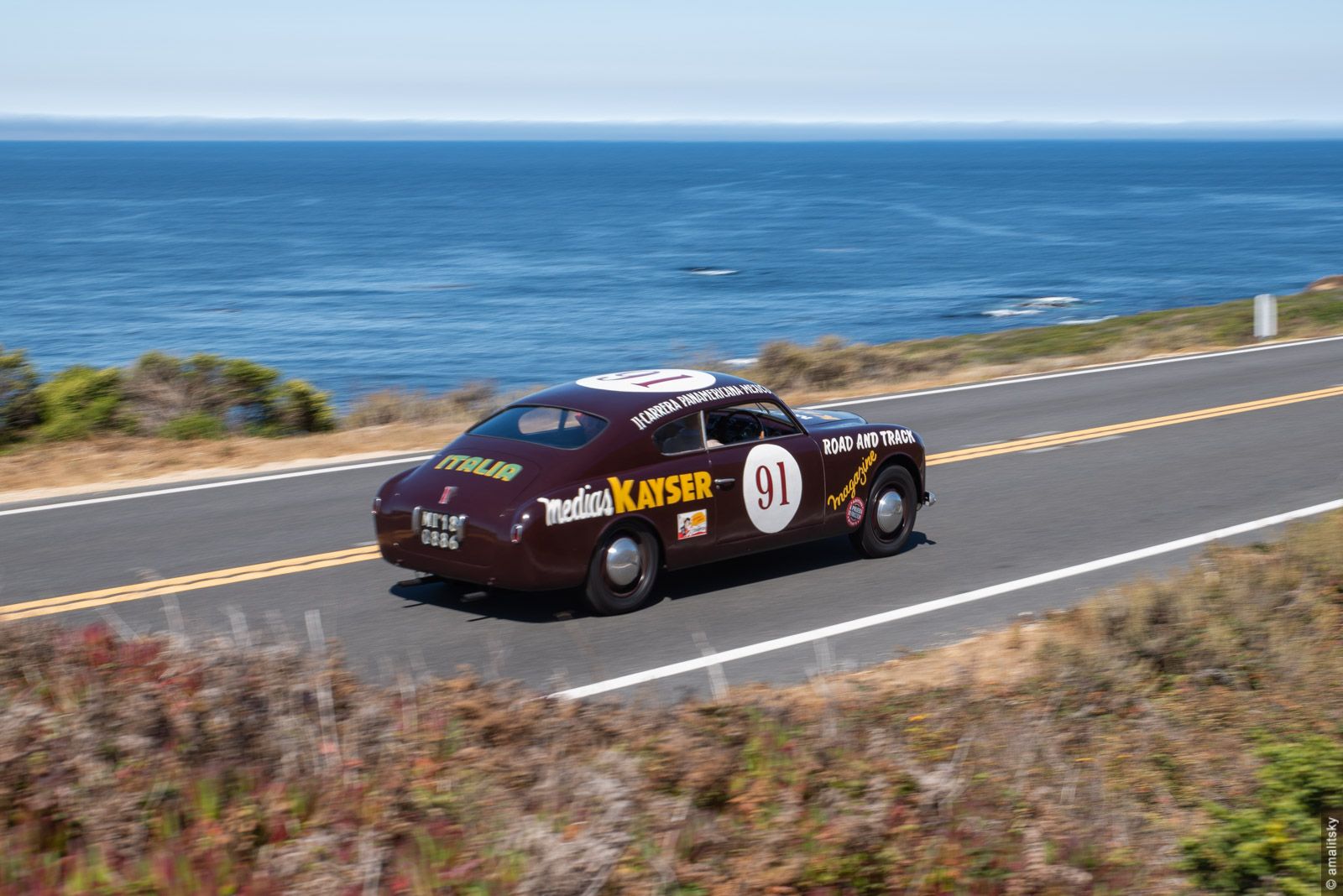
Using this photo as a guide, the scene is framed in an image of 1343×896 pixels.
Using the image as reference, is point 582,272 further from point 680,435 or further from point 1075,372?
point 680,435

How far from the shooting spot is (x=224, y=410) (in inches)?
734

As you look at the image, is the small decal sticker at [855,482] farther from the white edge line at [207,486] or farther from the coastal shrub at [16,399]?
the coastal shrub at [16,399]

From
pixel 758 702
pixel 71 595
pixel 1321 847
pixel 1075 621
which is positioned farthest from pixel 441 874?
pixel 71 595

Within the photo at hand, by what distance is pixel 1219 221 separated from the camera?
113812 millimetres

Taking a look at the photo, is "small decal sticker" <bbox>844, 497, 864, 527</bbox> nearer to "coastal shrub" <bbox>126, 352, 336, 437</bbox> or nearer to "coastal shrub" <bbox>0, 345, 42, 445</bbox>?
"coastal shrub" <bbox>126, 352, 336, 437</bbox>

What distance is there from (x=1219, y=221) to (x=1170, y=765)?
117163 mm

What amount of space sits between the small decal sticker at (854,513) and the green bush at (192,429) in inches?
368

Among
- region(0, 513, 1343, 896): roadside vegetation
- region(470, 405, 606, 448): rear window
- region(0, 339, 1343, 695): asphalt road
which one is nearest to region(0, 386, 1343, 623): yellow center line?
region(0, 339, 1343, 695): asphalt road

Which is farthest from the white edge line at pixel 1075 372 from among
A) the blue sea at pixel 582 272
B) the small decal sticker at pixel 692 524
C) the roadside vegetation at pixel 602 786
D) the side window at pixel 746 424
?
the blue sea at pixel 582 272

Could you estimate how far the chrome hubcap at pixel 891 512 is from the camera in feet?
38.0

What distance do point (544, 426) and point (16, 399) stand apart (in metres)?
10.3

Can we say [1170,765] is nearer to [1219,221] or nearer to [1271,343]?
[1271,343]

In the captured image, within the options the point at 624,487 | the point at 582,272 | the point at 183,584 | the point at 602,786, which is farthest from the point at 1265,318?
the point at 582,272

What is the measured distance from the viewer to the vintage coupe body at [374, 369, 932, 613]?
9.41m
